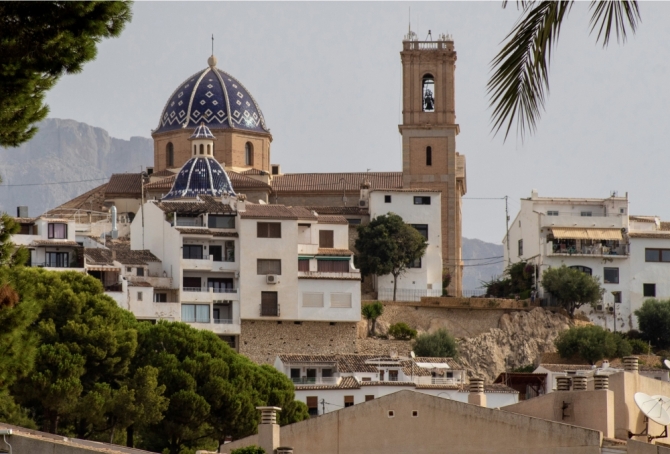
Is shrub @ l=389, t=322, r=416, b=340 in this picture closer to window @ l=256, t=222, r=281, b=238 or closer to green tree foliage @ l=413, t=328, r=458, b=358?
green tree foliage @ l=413, t=328, r=458, b=358

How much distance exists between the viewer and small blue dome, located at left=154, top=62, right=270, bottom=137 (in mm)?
73875

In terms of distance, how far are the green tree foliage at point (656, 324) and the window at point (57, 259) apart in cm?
2121

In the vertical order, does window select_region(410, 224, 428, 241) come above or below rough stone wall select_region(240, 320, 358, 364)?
above

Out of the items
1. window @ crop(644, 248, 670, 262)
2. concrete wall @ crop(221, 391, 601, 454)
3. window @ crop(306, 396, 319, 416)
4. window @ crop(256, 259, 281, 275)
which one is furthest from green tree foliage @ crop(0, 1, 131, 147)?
Answer: window @ crop(644, 248, 670, 262)

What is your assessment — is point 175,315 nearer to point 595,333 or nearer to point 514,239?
point 595,333

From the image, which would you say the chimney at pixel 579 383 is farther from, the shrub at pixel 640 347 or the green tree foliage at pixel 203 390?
the shrub at pixel 640 347

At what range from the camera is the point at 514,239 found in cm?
6906

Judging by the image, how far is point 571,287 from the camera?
6041cm

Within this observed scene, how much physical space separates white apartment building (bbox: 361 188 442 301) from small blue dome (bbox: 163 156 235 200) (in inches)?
239

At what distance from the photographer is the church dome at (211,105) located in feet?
242

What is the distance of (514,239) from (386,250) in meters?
10.5

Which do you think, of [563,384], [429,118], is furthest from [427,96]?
[563,384]

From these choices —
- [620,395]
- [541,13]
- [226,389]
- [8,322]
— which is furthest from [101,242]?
[541,13]

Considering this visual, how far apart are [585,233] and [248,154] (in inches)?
709
